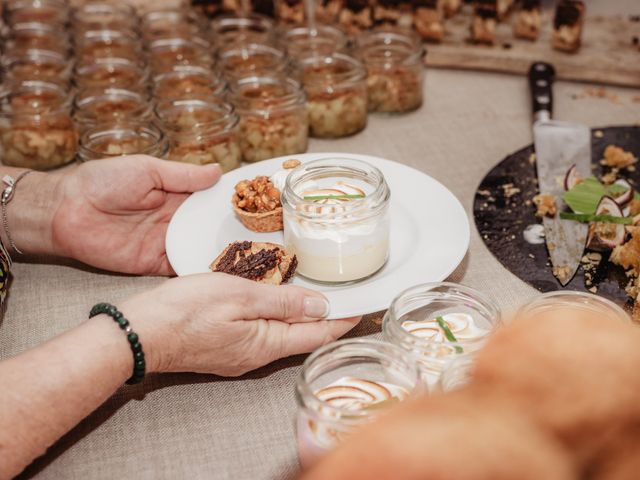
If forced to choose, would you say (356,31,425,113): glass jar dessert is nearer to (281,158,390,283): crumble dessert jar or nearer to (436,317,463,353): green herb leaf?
(281,158,390,283): crumble dessert jar

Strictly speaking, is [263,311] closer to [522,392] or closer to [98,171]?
[98,171]

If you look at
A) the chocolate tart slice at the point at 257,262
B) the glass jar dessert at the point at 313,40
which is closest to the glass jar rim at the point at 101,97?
the glass jar dessert at the point at 313,40

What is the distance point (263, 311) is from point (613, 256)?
0.83 metres

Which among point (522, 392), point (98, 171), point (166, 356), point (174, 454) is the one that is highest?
point (522, 392)

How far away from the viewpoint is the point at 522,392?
1.99 feet

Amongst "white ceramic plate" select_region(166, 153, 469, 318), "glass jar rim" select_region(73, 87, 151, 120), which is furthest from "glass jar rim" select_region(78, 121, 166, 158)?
"white ceramic plate" select_region(166, 153, 469, 318)

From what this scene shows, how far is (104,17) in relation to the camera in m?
3.01

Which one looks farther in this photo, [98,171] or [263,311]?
A: [98,171]

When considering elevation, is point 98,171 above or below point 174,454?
above

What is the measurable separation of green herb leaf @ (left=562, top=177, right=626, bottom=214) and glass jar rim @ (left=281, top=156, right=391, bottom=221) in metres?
0.56

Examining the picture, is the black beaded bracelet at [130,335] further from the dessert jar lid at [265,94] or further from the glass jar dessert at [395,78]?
the glass jar dessert at [395,78]

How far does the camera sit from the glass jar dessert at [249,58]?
98.0 inches

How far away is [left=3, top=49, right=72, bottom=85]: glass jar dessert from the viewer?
2.57 meters

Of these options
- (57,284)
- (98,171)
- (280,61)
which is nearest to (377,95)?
(280,61)
